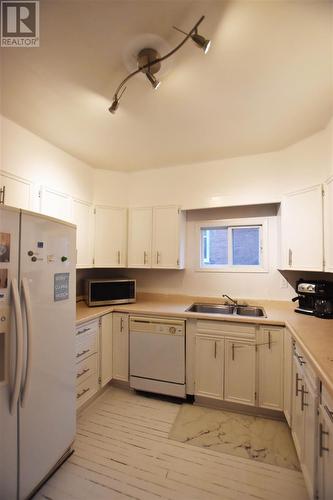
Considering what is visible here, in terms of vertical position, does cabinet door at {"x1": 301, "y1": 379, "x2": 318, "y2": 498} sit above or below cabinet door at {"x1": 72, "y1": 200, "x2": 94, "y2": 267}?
below

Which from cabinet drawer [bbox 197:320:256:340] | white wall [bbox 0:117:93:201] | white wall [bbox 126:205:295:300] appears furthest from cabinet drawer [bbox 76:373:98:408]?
white wall [bbox 0:117:93:201]

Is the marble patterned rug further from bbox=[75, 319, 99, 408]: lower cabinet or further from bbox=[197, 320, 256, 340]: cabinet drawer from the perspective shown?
bbox=[75, 319, 99, 408]: lower cabinet

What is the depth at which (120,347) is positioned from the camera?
252 centimetres

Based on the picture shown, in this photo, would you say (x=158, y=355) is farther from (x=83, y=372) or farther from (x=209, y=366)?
(x=83, y=372)

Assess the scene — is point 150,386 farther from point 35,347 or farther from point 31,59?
point 31,59

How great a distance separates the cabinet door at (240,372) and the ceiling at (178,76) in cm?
198

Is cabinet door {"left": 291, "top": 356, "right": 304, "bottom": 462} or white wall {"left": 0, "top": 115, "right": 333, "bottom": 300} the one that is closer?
cabinet door {"left": 291, "top": 356, "right": 304, "bottom": 462}

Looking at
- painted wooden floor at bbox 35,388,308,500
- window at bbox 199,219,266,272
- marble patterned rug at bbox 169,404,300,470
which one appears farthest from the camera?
window at bbox 199,219,266,272

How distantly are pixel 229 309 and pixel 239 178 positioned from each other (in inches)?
59.6

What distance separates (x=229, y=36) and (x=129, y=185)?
208 centimetres

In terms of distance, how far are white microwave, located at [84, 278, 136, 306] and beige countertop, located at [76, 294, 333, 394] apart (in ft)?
0.28

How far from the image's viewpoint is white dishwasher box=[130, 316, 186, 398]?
2.31 m

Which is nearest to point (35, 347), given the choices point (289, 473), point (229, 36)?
point (289, 473)

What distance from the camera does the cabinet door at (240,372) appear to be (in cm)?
210
